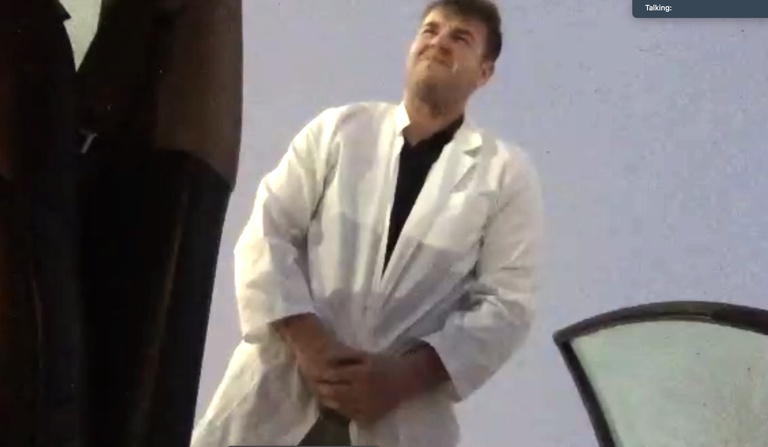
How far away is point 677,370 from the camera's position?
1031mm

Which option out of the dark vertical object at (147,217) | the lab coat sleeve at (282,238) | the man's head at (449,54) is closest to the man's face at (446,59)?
the man's head at (449,54)

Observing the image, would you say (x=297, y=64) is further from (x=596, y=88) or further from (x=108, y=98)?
(x=596, y=88)

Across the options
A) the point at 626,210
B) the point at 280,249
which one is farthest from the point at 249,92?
the point at 626,210

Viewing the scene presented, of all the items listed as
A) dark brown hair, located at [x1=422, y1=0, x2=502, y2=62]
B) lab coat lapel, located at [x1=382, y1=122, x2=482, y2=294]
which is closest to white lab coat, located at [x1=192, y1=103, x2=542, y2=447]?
lab coat lapel, located at [x1=382, y1=122, x2=482, y2=294]

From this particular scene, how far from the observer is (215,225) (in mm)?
932

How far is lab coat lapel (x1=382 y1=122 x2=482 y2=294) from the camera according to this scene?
931 millimetres

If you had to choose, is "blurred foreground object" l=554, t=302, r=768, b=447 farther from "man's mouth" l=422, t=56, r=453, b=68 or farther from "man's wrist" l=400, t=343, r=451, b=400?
"man's mouth" l=422, t=56, r=453, b=68

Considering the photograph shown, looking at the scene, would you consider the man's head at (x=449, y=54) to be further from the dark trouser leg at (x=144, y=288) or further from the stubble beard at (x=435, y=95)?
the dark trouser leg at (x=144, y=288)

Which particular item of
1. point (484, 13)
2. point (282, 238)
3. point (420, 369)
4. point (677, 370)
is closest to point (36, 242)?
point (282, 238)

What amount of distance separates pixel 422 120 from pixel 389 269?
0.16 meters

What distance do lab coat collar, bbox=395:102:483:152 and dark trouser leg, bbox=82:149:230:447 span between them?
21 cm

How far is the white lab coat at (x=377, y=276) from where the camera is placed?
36.1 inches

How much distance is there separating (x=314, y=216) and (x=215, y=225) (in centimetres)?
10

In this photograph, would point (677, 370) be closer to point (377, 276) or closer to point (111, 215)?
point (377, 276)
